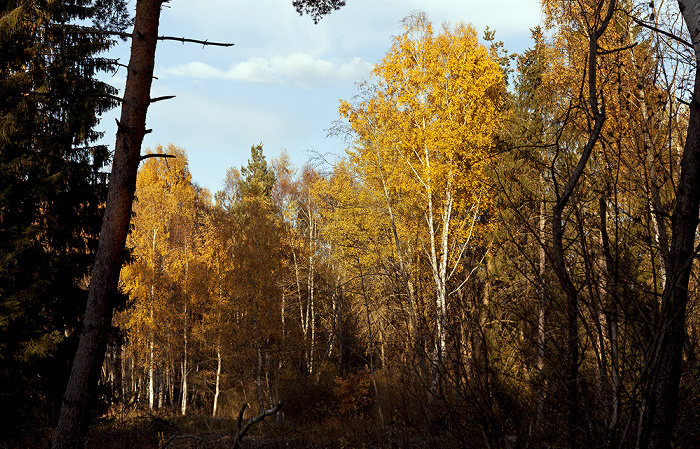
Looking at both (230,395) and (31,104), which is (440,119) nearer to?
(31,104)

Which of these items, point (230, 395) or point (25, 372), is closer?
point (25, 372)

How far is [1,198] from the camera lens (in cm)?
847

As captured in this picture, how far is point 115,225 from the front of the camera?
A: 17.8 ft

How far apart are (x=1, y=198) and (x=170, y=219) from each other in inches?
643

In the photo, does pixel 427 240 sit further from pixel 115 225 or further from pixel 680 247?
pixel 680 247

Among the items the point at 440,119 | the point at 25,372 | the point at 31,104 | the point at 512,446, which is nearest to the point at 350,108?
the point at 440,119

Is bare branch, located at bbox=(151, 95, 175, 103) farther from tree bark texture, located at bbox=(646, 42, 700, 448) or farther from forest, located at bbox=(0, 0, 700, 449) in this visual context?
tree bark texture, located at bbox=(646, 42, 700, 448)

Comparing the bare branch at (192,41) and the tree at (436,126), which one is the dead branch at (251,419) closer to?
the bare branch at (192,41)

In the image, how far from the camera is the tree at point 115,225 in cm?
514

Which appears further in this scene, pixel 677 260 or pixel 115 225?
pixel 115 225

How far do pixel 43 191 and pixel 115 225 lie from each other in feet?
16.6

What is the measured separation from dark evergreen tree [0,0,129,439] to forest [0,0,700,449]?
5 centimetres

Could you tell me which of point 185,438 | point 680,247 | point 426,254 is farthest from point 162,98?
point 426,254

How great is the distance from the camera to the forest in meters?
2.21
